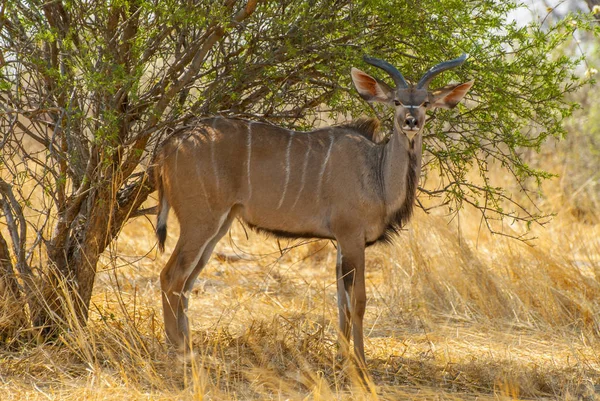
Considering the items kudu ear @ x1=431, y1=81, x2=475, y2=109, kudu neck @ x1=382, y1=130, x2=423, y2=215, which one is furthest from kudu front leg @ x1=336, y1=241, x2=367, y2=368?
kudu ear @ x1=431, y1=81, x2=475, y2=109

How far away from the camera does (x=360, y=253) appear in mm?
3863

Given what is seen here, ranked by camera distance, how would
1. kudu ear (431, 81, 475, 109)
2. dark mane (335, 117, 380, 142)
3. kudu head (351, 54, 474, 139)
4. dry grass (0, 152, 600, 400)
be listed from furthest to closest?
1. dark mane (335, 117, 380, 142)
2. kudu ear (431, 81, 475, 109)
3. kudu head (351, 54, 474, 139)
4. dry grass (0, 152, 600, 400)

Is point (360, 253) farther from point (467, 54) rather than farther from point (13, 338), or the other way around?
point (13, 338)

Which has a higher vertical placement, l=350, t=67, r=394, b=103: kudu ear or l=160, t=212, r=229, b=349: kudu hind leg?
l=350, t=67, r=394, b=103: kudu ear

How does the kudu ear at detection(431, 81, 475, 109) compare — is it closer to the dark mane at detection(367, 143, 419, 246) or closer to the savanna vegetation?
the savanna vegetation

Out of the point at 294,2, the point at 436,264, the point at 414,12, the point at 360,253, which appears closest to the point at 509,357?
the point at 360,253

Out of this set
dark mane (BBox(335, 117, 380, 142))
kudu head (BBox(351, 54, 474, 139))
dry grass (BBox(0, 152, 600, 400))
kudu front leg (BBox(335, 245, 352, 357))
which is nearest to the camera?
dry grass (BBox(0, 152, 600, 400))

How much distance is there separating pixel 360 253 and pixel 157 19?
4.70 ft

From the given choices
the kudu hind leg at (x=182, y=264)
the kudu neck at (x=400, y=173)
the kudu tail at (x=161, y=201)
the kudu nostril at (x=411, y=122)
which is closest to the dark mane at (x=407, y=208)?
the kudu neck at (x=400, y=173)

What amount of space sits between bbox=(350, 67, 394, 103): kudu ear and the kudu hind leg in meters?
0.90

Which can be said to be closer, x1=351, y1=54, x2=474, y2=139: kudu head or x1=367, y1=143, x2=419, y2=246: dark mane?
x1=351, y1=54, x2=474, y2=139: kudu head

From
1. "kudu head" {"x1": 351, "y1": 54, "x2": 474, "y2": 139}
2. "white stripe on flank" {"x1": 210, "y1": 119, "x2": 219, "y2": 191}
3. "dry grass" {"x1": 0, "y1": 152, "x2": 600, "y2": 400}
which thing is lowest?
"dry grass" {"x1": 0, "y1": 152, "x2": 600, "y2": 400}

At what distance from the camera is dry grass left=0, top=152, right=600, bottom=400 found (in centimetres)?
337

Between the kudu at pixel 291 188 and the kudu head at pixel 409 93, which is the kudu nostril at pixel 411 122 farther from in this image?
the kudu at pixel 291 188
